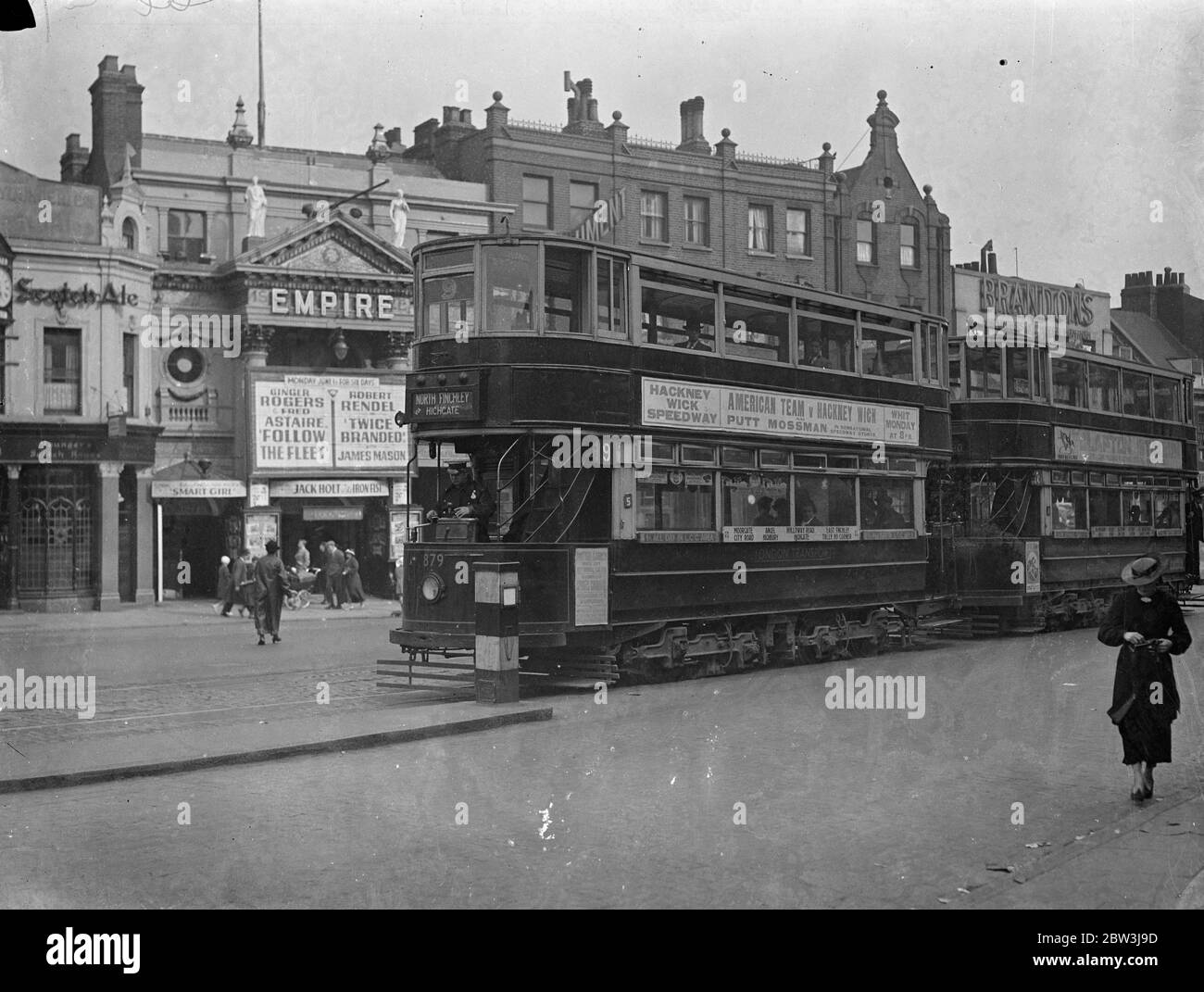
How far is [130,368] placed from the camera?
33625mm

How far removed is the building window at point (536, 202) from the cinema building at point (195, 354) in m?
0.84

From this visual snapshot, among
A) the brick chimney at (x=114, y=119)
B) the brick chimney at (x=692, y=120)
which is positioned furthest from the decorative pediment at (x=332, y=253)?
the brick chimney at (x=692, y=120)

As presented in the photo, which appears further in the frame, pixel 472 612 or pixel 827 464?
pixel 827 464

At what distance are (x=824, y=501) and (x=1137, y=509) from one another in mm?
10902

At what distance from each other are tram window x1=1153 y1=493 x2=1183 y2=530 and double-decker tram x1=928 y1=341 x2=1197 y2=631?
4.84 feet

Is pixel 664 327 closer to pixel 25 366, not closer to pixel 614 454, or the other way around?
pixel 614 454

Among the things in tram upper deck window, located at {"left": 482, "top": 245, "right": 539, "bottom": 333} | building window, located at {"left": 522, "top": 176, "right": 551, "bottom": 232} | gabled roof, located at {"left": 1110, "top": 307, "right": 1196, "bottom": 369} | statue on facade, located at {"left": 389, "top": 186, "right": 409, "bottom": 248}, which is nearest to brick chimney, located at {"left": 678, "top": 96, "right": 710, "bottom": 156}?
building window, located at {"left": 522, "top": 176, "right": 551, "bottom": 232}

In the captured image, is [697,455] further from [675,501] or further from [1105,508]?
[1105,508]

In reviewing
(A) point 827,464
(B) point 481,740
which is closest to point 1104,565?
(A) point 827,464

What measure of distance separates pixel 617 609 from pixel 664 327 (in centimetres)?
355

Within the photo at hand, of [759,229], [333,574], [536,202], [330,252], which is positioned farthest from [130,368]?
[759,229]

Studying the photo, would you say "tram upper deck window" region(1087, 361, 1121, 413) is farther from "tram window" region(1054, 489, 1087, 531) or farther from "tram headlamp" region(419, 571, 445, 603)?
"tram headlamp" region(419, 571, 445, 603)

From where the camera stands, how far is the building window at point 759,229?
4238cm
